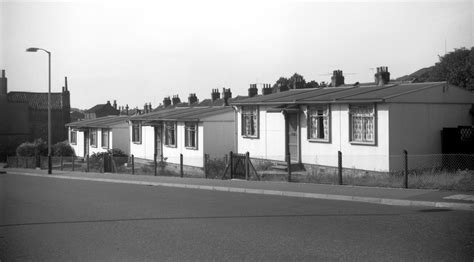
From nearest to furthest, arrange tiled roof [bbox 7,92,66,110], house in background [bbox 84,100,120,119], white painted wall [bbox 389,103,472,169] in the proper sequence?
white painted wall [bbox 389,103,472,169] → tiled roof [bbox 7,92,66,110] → house in background [bbox 84,100,120,119]

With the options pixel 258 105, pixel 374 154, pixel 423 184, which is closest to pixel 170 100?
pixel 258 105

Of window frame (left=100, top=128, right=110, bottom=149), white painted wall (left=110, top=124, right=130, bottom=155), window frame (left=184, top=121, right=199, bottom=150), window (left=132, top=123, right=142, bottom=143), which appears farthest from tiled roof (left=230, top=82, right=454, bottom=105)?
window frame (left=100, top=128, right=110, bottom=149)

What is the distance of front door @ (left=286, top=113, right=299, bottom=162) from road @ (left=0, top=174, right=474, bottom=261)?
10.3m

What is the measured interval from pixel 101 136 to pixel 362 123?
30706 millimetres

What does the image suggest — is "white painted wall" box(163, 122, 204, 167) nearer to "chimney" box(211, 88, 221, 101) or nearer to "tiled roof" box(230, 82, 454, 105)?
"tiled roof" box(230, 82, 454, 105)

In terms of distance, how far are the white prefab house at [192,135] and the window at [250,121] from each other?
93.8 inches

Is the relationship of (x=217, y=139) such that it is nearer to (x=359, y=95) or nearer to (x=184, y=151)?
(x=184, y=151)

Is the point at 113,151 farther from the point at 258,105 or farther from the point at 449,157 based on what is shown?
the point at 449,157

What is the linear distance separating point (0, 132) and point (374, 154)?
4302cm

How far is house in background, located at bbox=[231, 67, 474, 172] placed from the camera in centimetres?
2047

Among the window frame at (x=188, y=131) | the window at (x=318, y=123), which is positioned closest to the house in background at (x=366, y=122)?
the window at (x=318, y=123)

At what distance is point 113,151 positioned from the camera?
42.8 m

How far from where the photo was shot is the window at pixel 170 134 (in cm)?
3500

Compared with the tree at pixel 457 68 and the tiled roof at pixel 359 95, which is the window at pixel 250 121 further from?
the tree at pixel 457 68
